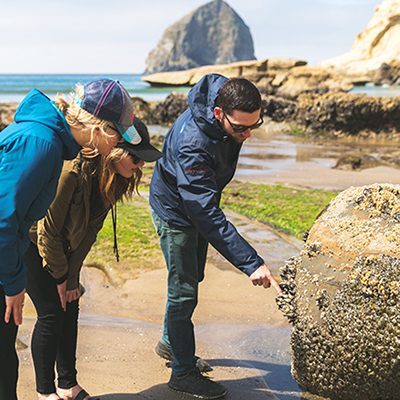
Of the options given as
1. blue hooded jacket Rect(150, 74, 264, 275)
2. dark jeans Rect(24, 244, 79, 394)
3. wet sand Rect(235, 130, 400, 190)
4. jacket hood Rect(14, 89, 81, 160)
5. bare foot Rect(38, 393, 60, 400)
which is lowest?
wet sand Rect(235, 130, 400, 190)

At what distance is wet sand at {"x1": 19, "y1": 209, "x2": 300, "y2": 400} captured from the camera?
3.91m

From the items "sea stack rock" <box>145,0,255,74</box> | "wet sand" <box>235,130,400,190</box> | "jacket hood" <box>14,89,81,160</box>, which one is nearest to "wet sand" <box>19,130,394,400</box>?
"jacket hood" <box>14,89,81,160</box>

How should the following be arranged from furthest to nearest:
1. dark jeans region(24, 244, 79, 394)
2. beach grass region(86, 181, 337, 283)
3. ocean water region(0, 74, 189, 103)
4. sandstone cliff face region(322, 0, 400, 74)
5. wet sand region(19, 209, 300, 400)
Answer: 1. sandstone cliff face region(322, 0, 400, 74)
2. ocean water region(0, 74, 189, 103)
3. beach grass region(86, 181, 337, 283)
4. wet sand region(19, 209, 300, 400)
5. dark jeans region(24, 244, 79, 394)

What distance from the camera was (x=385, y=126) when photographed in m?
23.0

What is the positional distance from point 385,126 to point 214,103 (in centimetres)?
2070

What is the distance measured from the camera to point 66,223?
324cm

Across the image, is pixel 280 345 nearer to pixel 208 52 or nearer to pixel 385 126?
pixel 385 126

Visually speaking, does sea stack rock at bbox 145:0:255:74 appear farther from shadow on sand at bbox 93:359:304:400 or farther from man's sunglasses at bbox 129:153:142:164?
man's sunglasses at bbox 129:153:142:164

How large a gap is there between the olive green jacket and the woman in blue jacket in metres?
0.30

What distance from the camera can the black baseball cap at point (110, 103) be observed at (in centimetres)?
282

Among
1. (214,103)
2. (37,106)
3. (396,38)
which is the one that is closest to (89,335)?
(214,103)

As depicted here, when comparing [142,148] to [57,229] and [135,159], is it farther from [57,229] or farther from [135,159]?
[57,229]

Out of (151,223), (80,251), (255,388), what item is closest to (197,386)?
(255,388)

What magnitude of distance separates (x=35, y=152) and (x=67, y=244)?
887mm
